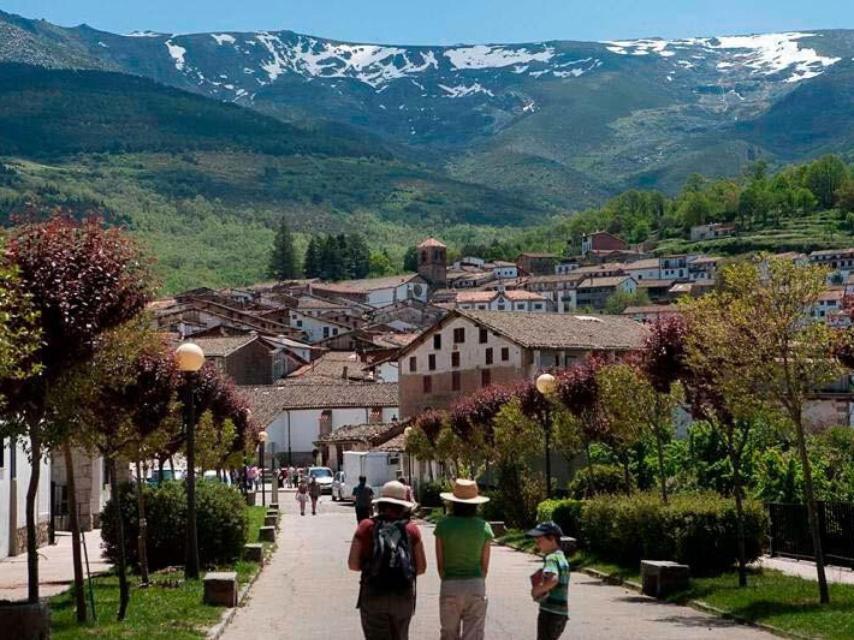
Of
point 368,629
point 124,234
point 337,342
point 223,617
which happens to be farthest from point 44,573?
point 337,342

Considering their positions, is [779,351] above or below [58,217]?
below

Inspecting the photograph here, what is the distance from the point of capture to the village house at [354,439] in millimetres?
72562

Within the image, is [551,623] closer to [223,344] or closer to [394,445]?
[394,445]

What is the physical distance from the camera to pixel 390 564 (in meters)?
11.6

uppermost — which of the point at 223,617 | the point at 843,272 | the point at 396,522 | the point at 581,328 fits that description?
the point at 843,272

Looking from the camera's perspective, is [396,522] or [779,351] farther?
[779,351]

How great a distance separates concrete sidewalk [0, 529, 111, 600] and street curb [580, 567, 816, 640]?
29.7ft

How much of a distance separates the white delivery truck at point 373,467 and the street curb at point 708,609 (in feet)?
120

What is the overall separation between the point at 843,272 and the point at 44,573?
17273 cm

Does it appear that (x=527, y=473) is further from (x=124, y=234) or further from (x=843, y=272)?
(x=843, y=272)

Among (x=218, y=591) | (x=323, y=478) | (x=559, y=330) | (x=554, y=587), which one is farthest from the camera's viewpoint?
(x=323, y=478)

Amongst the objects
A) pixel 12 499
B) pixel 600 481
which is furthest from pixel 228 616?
pixel 600 481

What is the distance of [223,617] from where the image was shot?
61.0 ft

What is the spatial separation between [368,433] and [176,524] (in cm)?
5067
